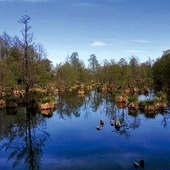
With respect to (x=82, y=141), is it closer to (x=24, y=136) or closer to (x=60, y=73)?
(x=24, y=136)

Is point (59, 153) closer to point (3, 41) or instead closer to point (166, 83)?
point (166, 83)

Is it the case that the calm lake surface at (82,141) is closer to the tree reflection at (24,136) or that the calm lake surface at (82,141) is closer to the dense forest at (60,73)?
the tree reflection at (24,136)

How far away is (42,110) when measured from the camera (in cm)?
3516

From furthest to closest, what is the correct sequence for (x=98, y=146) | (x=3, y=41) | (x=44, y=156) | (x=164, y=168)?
(x=3, y=41) < (x=98, y=146) < (x=44, y=156) < (x=164, y=168)

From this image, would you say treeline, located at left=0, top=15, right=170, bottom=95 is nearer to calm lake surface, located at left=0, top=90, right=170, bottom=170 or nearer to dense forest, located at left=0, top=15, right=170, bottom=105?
dense forest, located at left=0, top=15, right=170, bottom=105

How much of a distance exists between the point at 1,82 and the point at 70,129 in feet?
101

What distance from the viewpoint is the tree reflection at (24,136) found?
17386 millimetres

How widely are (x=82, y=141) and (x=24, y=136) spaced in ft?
19.1

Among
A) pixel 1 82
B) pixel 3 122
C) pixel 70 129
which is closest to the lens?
pixel 70 129

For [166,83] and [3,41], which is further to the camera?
[3,41]

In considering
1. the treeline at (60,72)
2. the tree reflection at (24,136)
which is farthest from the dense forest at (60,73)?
the tree reflection at (24,136)

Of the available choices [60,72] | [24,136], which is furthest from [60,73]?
[24,136]

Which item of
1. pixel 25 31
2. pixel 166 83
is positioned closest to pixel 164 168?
pixel 25 31

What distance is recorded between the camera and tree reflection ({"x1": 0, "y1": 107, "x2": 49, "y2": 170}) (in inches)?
684
